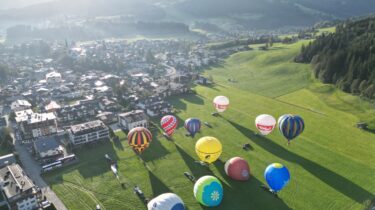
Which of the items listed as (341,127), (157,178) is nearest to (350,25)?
(341,127)

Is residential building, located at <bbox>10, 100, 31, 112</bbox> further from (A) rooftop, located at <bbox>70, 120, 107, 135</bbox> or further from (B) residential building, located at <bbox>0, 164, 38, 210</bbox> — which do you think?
(B) residential building, located at <bbox>0, 164, 38, 210</bbox>

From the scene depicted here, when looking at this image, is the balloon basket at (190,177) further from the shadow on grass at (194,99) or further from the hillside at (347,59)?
the hillside at (347,59)

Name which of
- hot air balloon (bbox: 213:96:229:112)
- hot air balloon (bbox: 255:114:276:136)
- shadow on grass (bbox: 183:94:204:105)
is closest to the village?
shadow on grass (bbox: 183:94:204:105)

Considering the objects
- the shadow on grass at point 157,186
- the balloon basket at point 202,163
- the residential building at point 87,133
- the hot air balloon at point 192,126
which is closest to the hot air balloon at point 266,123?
the hot air balloon at point 192,126

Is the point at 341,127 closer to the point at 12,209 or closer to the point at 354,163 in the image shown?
the point at 354,163

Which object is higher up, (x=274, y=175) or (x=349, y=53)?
(x=349, y=53)

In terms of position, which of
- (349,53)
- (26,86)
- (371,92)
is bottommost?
(26,86)
